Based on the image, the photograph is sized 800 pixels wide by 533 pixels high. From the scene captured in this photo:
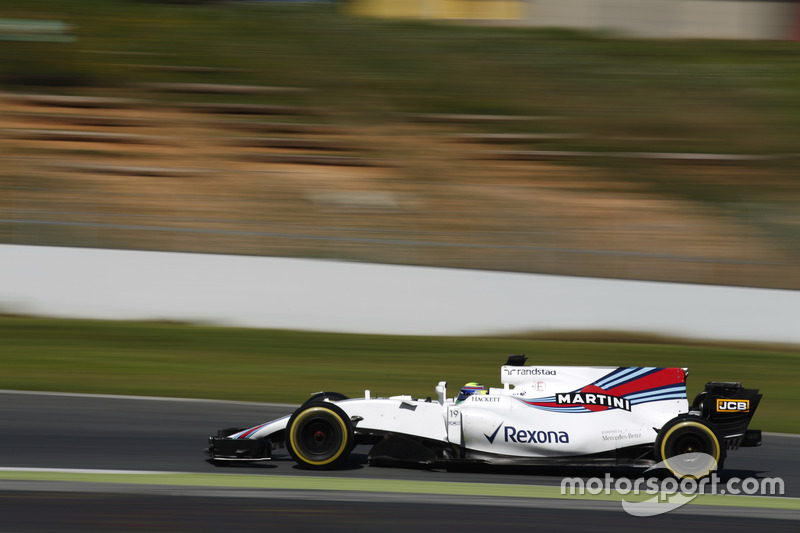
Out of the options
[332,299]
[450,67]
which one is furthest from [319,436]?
[450,67]

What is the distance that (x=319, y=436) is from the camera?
5668 millimetres

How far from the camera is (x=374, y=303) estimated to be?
12289 millimetres

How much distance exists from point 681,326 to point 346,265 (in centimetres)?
445

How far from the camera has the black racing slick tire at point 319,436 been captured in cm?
558

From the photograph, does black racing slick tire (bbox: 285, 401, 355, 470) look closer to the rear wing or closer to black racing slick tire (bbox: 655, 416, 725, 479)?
black racing slick tire (bbox: 655, 416, 725, 479)

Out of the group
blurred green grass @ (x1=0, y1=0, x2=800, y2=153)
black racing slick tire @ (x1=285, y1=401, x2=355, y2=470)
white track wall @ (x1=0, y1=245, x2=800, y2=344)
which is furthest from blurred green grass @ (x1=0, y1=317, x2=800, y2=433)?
blurred green grass @ (x1=0, y1=0, x2=800, y2=153)

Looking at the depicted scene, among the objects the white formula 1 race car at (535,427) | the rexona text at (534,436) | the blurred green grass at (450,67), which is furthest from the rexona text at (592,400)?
the blurred green grass at (450,67)

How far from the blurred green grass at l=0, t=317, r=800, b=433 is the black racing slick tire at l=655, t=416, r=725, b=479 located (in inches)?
124

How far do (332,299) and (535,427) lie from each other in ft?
22.6

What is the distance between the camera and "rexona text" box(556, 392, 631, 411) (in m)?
5.64

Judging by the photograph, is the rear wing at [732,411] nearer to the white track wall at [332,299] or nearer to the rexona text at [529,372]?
the rexona text at [529,372]

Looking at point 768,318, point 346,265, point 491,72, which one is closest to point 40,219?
point 346,265

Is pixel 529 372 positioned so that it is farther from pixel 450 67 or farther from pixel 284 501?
pixel 450 67

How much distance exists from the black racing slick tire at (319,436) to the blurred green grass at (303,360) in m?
3.29
